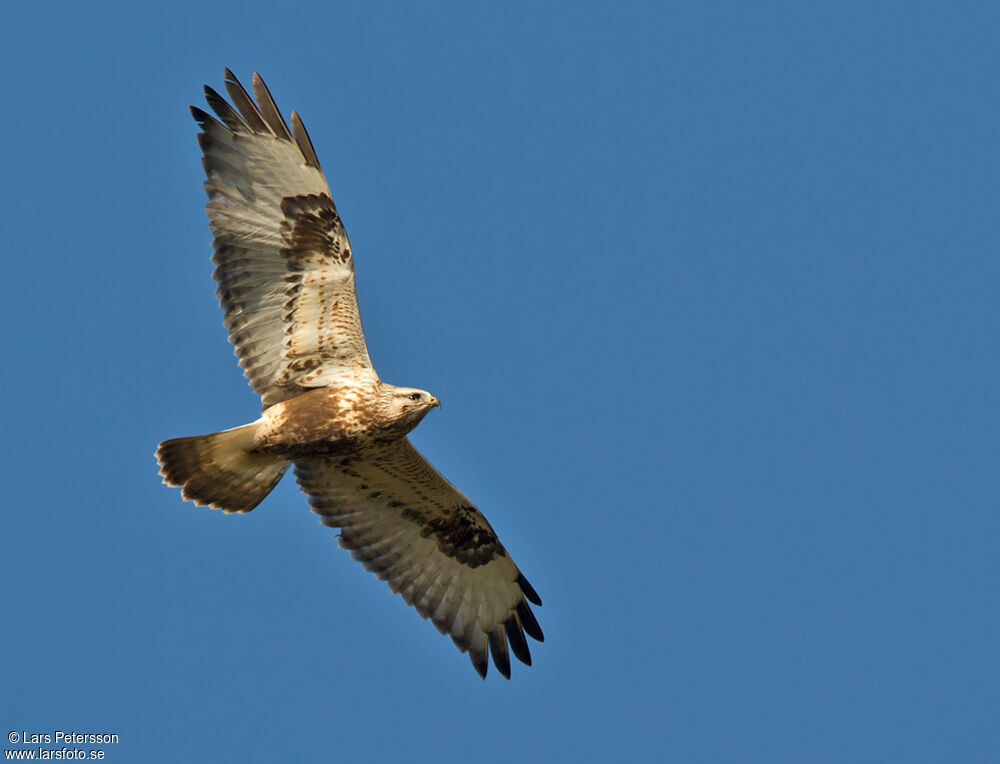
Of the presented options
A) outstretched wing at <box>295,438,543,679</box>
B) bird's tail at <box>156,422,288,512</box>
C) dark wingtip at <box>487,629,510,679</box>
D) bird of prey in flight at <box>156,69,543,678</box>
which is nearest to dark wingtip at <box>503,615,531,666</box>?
outstretched wing at <box>295,438,543,679</box>

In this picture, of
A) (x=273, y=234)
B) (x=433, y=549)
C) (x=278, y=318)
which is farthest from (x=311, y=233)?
(x=433, y=549)

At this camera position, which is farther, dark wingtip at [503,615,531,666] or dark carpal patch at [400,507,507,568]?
dark wingtip at [503,615,531,666]

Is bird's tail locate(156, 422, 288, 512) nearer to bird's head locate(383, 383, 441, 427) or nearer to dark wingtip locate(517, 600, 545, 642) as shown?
bird's head locate(383, 383, 441, 427)

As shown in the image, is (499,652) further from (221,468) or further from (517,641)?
(221,468)

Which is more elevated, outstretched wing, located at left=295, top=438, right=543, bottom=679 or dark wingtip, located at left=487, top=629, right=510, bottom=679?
outstretched wing, located at left=295, top=438, right=543, bottom=679

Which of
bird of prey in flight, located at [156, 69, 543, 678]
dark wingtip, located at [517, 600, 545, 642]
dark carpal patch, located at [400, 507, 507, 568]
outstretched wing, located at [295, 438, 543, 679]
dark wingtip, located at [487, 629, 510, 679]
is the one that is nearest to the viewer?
bird of prey in flight, located at [156, 69, 543, 678]

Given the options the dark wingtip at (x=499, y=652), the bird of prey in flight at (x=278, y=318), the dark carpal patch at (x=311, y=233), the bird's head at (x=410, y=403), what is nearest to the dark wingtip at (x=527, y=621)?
the dark wingtip at (x=499, y=652)

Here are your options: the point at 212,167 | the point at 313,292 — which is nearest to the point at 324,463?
the point at 313,292

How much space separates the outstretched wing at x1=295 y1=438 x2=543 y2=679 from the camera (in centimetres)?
1434

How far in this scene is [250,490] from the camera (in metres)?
13.6

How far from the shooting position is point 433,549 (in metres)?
14.7

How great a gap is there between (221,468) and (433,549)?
2332 mm

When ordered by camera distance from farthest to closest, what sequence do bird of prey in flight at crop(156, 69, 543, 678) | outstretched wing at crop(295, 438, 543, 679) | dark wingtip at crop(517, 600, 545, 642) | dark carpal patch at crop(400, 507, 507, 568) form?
dark wingtip at crop(517, 600, 545, 642), dark carpal patch at crop(400, 507, 507, 568), outstretched wing at crop(295, 438, 543, 679), bird of prey in flight at crop(156, 69, 543, 678)

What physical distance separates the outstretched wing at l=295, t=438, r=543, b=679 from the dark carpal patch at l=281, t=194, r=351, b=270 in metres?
1.95
